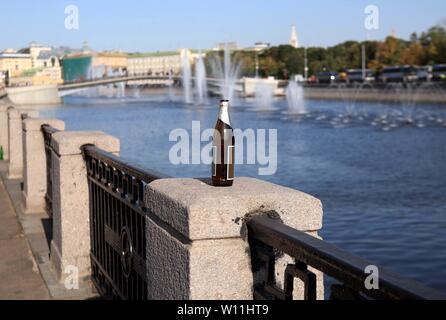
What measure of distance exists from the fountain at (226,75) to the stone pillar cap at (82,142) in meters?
72.4

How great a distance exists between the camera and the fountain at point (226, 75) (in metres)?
→ 97.0

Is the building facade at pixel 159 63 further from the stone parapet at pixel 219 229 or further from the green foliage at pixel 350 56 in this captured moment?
the stone parapet at pixel 219 229

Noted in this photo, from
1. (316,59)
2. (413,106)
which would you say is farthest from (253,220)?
(316,59)

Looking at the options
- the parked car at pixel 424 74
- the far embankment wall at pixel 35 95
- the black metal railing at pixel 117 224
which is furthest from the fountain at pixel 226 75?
the black metal railing at pixel 117 224

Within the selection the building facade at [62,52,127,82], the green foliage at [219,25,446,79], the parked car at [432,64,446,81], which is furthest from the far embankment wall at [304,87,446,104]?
the building facade at [62,52,127,82]

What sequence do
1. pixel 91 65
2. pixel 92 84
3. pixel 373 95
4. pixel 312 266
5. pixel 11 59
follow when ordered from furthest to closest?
pixel 91 65 → pixel 92 84 → pixel 373 95 → pixel 11 59 → pixel 312 266

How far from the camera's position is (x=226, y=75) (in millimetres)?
A: 107188

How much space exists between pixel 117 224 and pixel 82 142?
3.81ft

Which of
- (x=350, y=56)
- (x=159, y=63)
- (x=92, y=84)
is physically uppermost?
(x=159, y=63)

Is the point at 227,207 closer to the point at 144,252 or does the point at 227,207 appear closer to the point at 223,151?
the point at 223,151

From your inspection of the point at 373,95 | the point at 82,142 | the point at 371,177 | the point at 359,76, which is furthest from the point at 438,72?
the point at 82,142

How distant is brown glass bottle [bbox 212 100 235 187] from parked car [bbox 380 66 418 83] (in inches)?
3373

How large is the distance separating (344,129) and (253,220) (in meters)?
37.5
